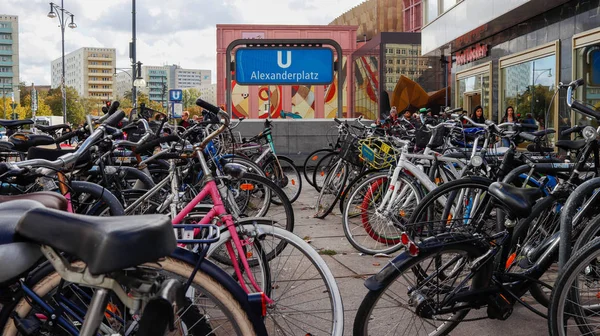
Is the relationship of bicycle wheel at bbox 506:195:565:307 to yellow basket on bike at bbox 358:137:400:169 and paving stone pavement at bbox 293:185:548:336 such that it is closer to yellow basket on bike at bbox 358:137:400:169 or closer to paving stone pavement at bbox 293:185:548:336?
paving stone pavement at bbox 293:185:548:336

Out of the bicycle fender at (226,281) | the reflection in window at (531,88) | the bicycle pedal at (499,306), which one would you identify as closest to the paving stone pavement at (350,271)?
the bicycle pedal at (499,306)

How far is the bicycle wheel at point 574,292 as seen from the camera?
8.04ft

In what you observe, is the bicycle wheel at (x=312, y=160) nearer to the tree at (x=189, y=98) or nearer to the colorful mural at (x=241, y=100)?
the colorful mural at (x=241, y=100)

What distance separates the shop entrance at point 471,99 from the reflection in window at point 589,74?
6.15 m

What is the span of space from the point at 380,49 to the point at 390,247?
92.5ft

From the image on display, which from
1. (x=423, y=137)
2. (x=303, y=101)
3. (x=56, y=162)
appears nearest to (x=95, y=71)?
(x=303, y=101)

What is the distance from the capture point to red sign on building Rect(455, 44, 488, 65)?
17842mm

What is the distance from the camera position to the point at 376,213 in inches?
196

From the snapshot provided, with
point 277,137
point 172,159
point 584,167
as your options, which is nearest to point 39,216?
point 172,159

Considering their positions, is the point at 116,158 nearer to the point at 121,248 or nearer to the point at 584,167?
the point at 584,167

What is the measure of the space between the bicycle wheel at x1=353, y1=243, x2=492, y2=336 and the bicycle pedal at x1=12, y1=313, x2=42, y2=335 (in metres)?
1.35

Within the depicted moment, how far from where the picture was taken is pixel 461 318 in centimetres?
295

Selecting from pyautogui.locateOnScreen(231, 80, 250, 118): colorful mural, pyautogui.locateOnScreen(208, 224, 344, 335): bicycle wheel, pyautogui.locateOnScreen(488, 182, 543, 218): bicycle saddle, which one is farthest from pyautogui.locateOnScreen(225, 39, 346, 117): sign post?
pyautogui.locateOnScreen(231, 80, 250, 118): colorful mural

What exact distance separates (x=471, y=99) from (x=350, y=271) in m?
16.1
